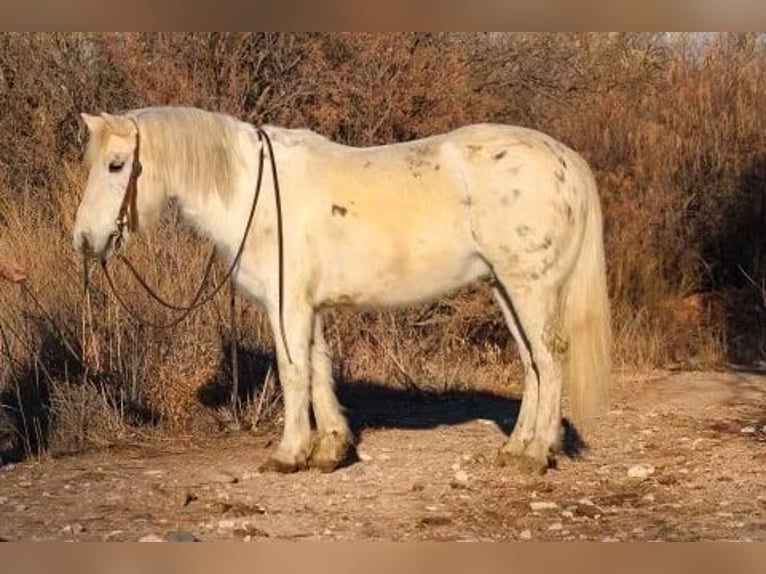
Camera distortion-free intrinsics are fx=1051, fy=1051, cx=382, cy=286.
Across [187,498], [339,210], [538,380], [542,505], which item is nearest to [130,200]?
[339,210]

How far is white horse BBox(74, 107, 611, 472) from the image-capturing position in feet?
20.1

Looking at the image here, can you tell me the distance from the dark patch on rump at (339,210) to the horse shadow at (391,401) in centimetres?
188

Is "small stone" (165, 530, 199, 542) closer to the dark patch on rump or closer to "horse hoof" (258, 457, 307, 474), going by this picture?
"horse hoof" (258, 457, 307, 474)

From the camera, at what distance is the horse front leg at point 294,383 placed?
627cm

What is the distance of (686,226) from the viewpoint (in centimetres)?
1296

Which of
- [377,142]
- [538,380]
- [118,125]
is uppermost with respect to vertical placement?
[377,142]

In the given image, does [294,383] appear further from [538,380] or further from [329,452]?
[538,380]

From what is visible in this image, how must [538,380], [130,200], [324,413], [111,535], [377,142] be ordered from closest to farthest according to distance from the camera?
[111,535] → [130,200] → [538,380] → [324,413] → [377,142]

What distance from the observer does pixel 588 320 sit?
251 inches

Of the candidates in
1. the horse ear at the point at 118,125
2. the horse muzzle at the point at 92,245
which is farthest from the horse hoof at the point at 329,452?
the horse ear at the point at 118,125

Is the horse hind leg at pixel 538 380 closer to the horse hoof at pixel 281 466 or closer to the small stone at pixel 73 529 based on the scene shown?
the horse hoof at pixel 281 466

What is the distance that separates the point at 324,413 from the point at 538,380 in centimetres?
135

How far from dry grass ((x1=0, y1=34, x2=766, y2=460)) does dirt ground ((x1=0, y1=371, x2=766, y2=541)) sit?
0.91 meters

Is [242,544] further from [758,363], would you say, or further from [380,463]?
[758,363]
